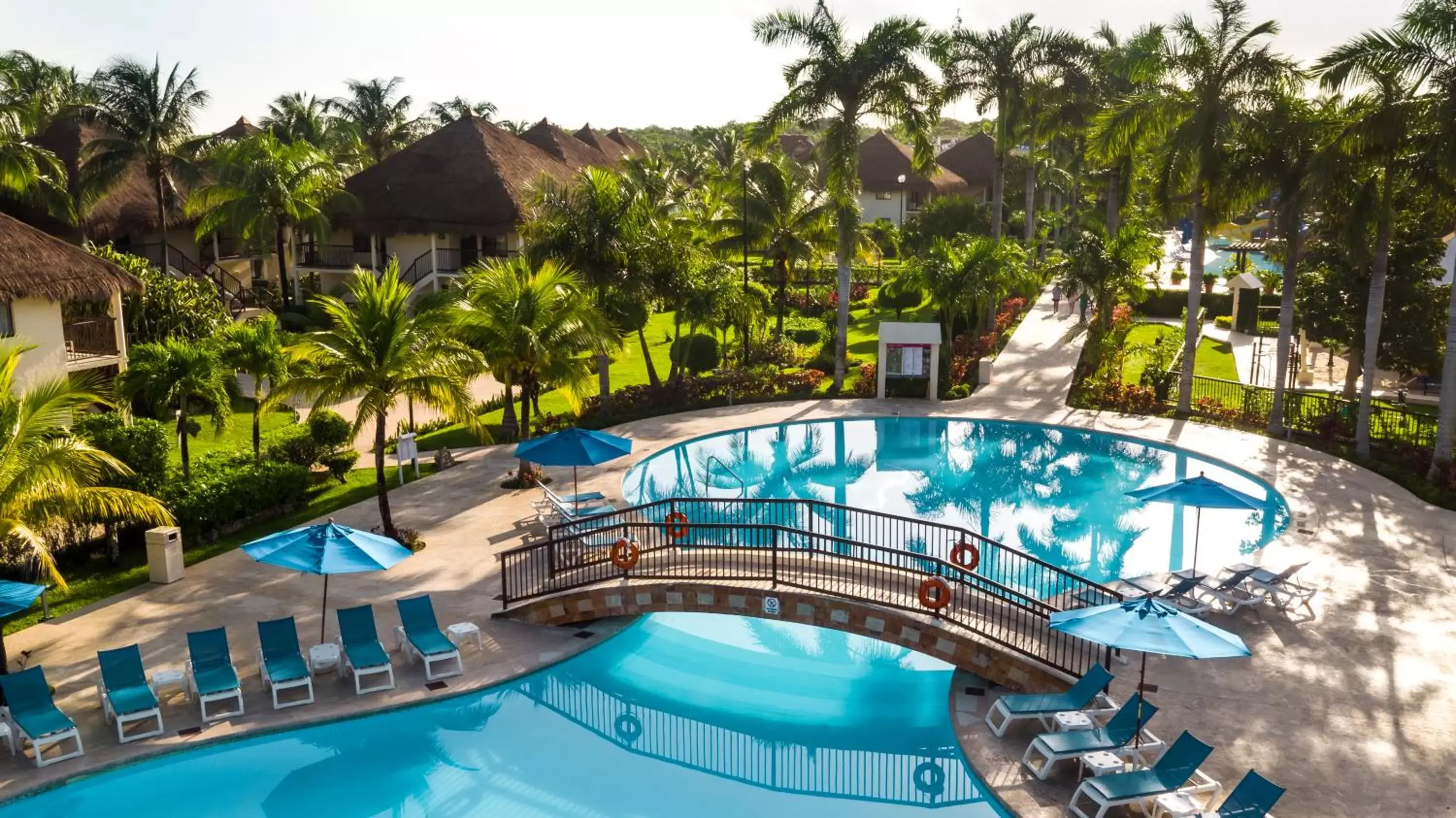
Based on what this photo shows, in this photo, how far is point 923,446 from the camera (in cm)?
2970

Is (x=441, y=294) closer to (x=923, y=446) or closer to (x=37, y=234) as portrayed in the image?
(x=37, y=234)

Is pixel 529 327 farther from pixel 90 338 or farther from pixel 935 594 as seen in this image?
pixel 90 338

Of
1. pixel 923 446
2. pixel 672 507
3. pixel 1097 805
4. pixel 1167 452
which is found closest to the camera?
pixel 1097 805

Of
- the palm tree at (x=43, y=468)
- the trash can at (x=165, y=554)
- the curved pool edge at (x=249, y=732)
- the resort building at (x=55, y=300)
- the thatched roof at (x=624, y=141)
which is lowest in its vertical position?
the curved pool edge at (x=249, y=732)

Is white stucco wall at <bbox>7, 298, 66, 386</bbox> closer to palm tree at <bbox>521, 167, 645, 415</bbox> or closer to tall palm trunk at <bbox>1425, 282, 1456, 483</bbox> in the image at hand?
palm tree at <bbox>521, 167, 645, 415</bbox>

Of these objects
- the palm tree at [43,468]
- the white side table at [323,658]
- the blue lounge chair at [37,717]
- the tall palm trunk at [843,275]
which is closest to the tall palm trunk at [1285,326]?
the tall palm trunk at [843,275]

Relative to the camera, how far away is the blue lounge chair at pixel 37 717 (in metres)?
12.9

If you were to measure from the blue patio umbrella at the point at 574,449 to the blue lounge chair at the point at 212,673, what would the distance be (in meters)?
6.63

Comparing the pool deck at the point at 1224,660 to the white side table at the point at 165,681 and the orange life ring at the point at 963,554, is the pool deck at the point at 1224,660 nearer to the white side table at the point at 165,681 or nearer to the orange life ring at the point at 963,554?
the white side table at the point at 165,681

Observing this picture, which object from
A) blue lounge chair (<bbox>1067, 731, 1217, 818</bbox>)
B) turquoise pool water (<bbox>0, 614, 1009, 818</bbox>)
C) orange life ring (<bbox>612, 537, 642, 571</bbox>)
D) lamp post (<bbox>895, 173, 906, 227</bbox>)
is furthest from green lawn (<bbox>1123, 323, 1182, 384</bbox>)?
lamp post (<bbox>895, 173, 906, 227</bbox>)

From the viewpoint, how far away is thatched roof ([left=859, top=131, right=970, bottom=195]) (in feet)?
242

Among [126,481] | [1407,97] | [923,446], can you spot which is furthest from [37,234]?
[1407,97]

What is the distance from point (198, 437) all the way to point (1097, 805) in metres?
25.5

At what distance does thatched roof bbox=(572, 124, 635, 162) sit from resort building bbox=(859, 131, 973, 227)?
1644 centimetres
